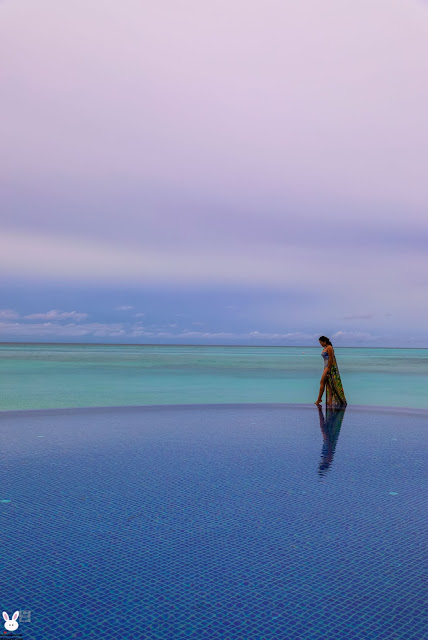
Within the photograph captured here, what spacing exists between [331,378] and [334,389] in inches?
10.7

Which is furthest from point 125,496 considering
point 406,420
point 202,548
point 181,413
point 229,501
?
point 406,420

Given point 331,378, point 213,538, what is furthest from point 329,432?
point 213,538

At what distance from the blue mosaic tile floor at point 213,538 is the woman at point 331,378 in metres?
2.94

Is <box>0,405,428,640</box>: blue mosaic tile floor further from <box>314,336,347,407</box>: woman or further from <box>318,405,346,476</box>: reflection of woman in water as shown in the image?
<box>314,336,347,407</box>: woman

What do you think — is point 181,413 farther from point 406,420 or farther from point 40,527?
point 40,527

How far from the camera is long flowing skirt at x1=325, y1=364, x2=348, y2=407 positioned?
422 inches

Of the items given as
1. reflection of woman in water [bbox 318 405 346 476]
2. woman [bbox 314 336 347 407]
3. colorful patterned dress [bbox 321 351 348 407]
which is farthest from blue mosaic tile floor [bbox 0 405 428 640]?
colorful patterned dress [bbox 321 351 348 407]

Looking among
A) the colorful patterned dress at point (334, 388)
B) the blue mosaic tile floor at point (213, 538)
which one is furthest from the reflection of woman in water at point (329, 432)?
the colorful patterned dress at point (334, 388)

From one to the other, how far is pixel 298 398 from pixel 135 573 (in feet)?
43.8

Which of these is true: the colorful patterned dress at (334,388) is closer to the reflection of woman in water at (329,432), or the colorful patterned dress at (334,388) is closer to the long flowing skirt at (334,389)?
the long flowing skirt at (334,389)

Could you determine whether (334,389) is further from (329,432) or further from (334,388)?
(329,432)

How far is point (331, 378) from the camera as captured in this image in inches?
423

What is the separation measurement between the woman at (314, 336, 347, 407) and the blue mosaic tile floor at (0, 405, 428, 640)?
2.94 metres

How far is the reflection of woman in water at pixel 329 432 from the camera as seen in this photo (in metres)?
6.37
